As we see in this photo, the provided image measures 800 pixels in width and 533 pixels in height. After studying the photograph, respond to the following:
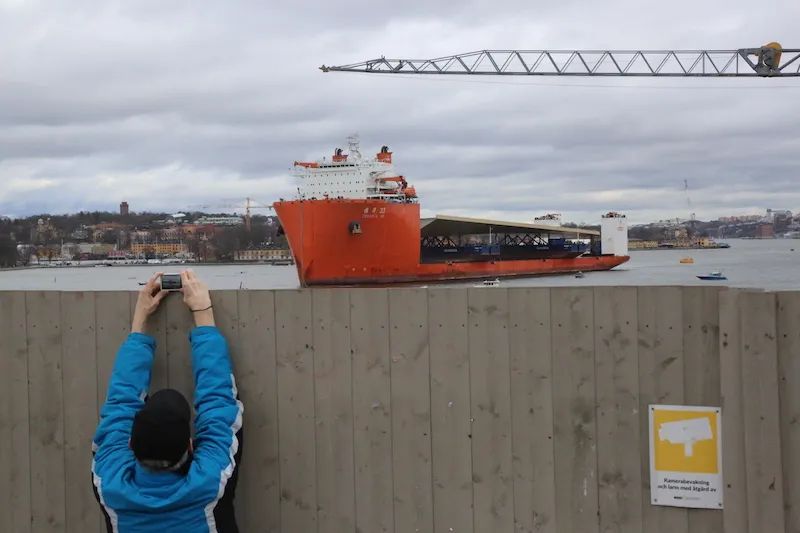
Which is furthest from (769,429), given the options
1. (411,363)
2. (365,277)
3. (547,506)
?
(365,277)

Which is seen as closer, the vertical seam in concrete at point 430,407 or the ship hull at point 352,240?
the vertical seam in concrete at point 430,407

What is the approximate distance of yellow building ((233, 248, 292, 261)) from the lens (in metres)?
101

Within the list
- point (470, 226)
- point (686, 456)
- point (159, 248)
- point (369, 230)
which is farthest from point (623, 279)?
point (159, 248)

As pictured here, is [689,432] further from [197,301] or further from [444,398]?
[197,301]

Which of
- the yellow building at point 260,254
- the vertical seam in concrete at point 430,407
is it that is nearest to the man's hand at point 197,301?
the vertical seam in concrete at point 430,407

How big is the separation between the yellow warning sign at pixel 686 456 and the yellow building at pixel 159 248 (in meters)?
104

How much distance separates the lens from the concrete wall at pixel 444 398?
3.04 meters

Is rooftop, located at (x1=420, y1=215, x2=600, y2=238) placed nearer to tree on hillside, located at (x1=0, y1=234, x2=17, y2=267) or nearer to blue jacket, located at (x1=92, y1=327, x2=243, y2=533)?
tree on hillside, located at (x1=0, y1=234, x2=17, y2=267)

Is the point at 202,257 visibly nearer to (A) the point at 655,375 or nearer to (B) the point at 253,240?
(B) the point at 253,240

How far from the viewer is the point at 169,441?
8.62 feet

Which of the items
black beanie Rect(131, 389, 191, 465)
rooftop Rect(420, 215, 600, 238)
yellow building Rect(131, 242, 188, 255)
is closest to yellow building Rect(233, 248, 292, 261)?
yellow building Rect(131, 242, 188, 255)

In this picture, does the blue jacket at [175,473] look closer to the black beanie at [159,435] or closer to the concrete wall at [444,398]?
the black beanie at [159,435]

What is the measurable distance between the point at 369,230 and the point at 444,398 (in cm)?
3277

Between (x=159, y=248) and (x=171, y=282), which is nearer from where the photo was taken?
(x=171, y=282)
